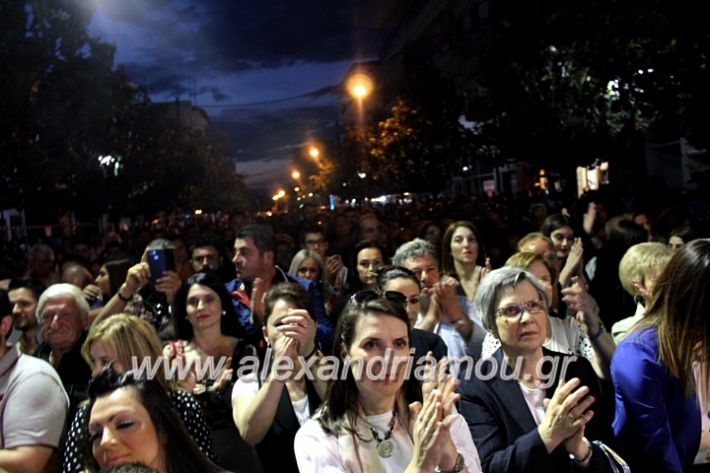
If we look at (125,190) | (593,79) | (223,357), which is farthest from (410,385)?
(125,190)

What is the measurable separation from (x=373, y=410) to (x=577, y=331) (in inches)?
79.6

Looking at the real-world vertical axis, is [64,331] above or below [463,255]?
below

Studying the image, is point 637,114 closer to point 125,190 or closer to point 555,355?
point 555,355

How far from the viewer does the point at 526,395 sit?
356 centimetres

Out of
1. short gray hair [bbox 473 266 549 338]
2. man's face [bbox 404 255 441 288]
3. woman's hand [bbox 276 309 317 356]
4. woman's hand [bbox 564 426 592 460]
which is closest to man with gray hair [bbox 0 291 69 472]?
woman's hand [bbox 276 309 317 356]

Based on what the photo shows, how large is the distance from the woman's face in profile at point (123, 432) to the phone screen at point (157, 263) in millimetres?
3010

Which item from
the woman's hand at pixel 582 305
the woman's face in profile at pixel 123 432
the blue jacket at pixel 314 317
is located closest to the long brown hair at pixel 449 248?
the blue jacket at pixel 314 317

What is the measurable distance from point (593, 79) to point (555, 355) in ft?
27.7

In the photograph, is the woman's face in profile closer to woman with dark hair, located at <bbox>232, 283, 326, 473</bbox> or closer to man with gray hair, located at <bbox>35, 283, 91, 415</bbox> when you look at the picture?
woman with dark hair, located at <bbox>232, 283, 326, 473</bbox>

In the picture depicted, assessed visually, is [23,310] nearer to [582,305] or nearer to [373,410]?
[373,410]

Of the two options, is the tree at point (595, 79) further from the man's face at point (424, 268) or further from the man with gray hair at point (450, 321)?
the man with gray hair at point (450, 321)

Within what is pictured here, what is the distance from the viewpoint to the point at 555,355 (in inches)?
149

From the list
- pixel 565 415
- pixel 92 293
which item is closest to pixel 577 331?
pixel 565 415

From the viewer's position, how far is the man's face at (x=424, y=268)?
5.91 metres
